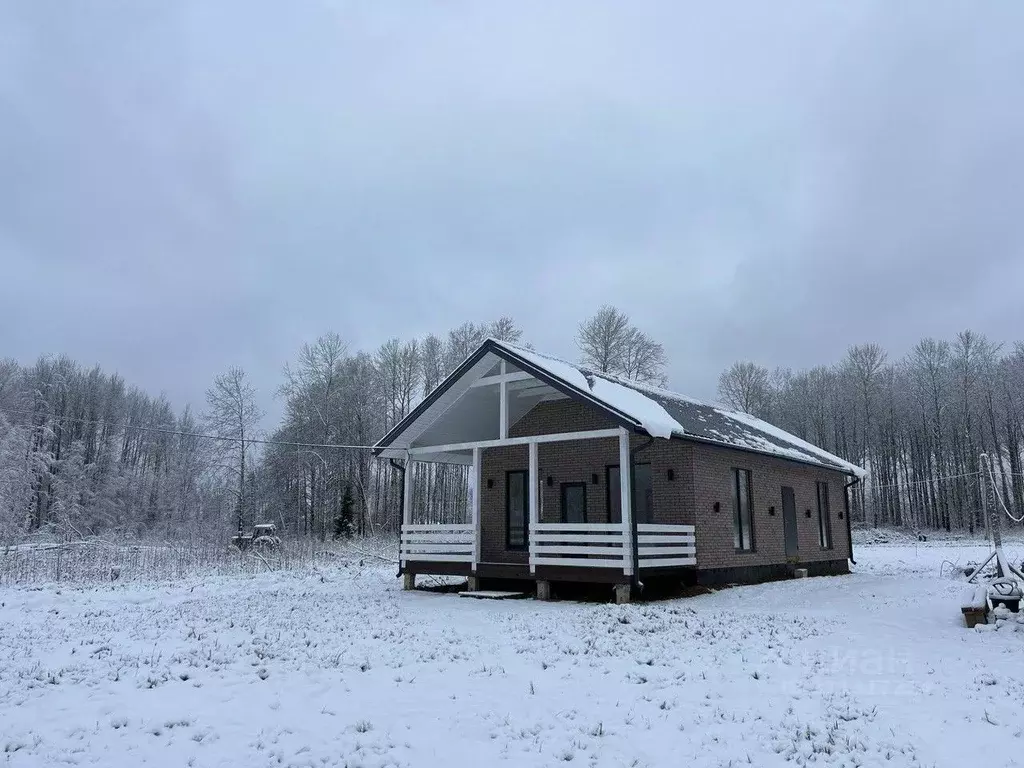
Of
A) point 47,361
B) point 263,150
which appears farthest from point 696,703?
point 47,361

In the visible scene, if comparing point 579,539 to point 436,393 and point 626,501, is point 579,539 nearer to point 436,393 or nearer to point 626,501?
point 626,501

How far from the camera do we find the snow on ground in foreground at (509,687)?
5359 mm

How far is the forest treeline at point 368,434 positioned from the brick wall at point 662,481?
57.6 feet

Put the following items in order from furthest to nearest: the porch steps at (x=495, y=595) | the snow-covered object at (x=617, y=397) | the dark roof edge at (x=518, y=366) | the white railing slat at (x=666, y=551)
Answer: the porch steps at (x=495, y=595) < the white railing slat at (x=666, y=551) < the dark roof edge at (x=518, y=366) < the snow-covered object at (x=617, y=397)

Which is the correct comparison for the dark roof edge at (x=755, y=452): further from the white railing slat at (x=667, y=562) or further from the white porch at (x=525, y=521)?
the white railing slat at (x=667, y=562)

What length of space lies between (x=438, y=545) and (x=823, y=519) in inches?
480

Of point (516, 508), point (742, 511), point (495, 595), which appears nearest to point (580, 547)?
point (495, 595)

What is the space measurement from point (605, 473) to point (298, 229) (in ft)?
69.9

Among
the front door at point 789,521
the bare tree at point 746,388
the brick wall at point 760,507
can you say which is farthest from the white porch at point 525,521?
the bare tree at point 746,388

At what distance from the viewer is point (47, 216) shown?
80.3 feet

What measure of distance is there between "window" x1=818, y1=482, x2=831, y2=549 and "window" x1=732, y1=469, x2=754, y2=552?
4752 mm

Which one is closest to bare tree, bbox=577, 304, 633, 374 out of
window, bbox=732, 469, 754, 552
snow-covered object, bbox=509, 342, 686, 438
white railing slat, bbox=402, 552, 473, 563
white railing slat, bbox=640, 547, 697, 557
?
window, bbox=732, 469, 754, 552

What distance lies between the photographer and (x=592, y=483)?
16250 mm

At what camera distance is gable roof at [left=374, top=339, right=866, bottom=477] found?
13094mm
